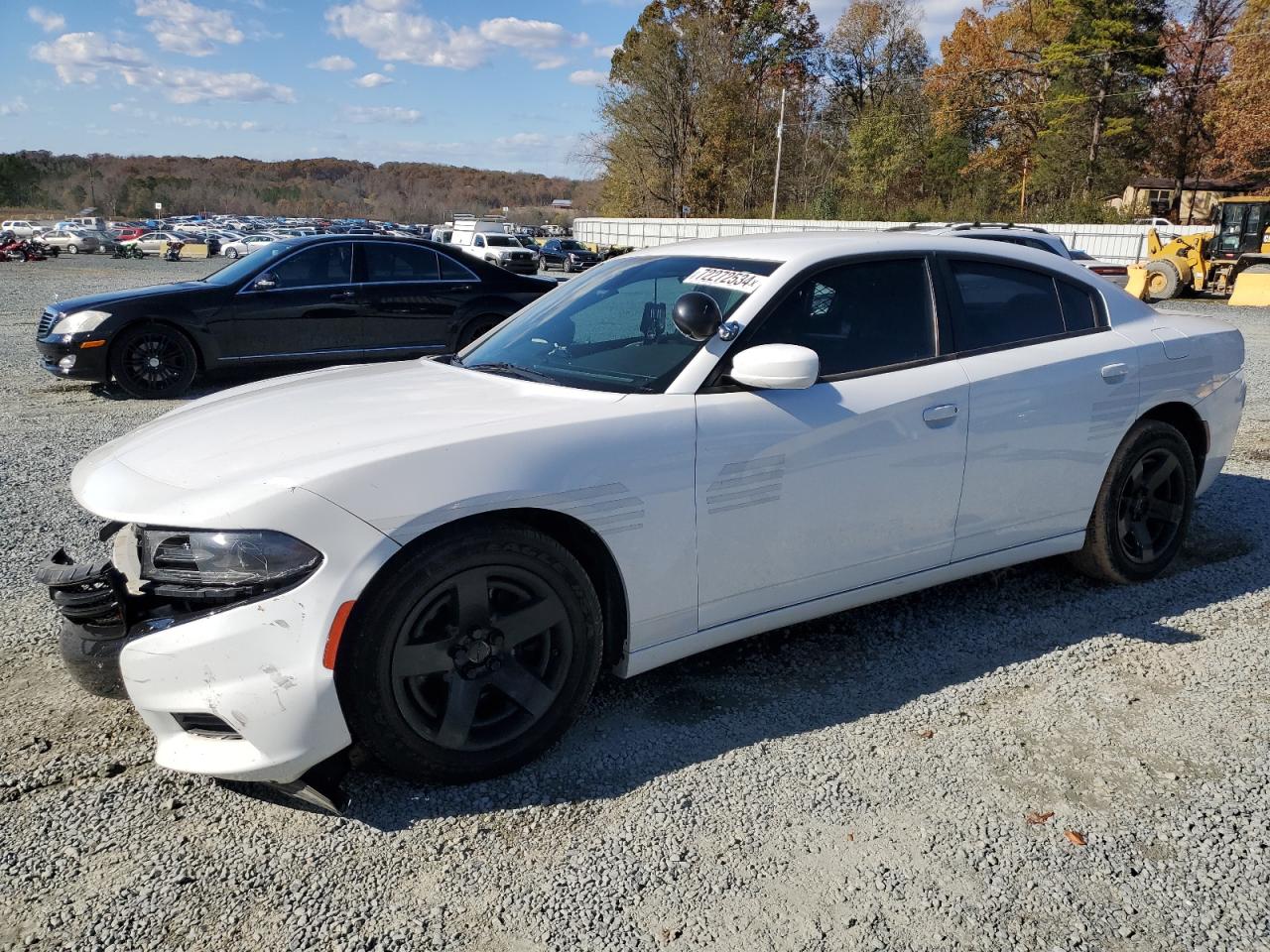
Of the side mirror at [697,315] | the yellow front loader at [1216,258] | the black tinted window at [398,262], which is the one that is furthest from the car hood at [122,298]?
the yellow front loader at [1216,258]

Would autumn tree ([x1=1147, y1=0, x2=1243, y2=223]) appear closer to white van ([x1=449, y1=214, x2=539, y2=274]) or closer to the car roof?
white van ([x1=449, y1=214, x2=539, y2=274])

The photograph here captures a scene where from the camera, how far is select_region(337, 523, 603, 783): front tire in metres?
2.53

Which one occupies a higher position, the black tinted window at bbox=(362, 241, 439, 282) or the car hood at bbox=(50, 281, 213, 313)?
the black tinted window at bbox=(362, 241, 439, 282)

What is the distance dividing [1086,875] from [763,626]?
47.3 inches

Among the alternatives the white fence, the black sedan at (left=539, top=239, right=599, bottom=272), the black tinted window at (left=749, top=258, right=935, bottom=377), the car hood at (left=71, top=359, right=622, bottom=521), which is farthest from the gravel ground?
the black sedan at (left=539, top=239, right=599, bottom=272)

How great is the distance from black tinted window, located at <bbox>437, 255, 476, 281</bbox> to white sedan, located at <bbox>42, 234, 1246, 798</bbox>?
6193 millimetres

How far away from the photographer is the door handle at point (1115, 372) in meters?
3.96

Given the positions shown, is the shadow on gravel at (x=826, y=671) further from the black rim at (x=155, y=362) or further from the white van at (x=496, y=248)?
the white van at (x=496, y=248)

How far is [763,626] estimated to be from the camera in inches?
127

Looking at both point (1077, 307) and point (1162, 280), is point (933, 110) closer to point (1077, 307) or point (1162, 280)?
→ point (1162, 280)

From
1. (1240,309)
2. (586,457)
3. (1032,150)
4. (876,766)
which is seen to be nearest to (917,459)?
(876,766)

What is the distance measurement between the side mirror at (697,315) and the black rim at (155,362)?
7348mm

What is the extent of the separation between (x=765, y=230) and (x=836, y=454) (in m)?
33.1

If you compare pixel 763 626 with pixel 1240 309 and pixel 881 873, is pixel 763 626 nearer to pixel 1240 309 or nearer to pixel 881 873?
pixel 881 873
